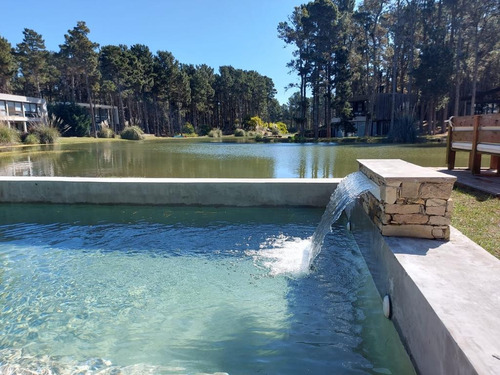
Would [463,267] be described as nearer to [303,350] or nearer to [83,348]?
[303,350]

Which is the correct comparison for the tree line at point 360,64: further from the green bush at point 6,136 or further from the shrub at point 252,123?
the green bush at point 6,136

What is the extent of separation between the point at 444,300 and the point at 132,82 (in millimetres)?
51414

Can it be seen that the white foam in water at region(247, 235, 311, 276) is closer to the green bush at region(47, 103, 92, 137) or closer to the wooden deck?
the wooden deck

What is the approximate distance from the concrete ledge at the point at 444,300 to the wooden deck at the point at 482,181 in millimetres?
2810

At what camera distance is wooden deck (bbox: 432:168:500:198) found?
20.0ft

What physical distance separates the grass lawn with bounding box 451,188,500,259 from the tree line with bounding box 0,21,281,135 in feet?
154

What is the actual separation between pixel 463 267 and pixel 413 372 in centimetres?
99

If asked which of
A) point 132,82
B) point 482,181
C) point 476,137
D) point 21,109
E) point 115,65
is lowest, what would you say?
point 482,181

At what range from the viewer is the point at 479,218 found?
483cm

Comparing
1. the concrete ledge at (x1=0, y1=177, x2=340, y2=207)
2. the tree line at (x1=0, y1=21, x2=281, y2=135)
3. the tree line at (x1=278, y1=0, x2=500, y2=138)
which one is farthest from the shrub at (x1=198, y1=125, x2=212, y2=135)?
the concrete ledge at (x1=0, y1=177, x2=340, y2=207)

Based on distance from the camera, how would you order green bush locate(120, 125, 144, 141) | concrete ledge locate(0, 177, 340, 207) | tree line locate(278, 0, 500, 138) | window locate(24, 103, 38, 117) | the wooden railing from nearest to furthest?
the wooden railing → concrete ledge locate(0, 177, 340, 207) → tree line locate(278, 0, 500, 138) → window locate(24, 103, 38, 117) → green bush locate(120, 125, 144, 141)

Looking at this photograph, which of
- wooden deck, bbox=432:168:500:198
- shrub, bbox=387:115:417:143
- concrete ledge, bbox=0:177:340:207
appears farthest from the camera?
shrub, bbox=387:115:417:143

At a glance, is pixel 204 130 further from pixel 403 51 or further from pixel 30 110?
pixel 403 51

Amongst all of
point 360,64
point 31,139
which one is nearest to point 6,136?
point 31,139
